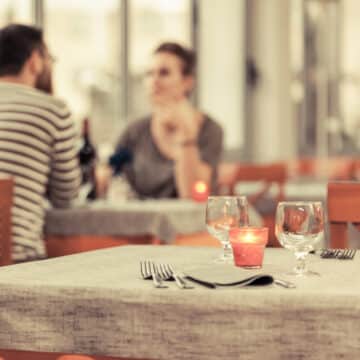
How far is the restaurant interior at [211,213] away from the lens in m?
1.57

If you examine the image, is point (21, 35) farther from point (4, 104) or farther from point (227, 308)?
point (227, 308)

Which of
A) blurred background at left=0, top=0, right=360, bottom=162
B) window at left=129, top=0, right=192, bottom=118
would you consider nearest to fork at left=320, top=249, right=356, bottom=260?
blurred background at left=0, top=0, right=360, bottom=162

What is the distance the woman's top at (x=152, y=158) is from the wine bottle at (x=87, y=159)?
244mm

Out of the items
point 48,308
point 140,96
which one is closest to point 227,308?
point 48,308

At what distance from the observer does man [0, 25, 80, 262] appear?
3299mm

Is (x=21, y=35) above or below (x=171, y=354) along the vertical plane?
above

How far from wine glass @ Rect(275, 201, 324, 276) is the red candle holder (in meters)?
0.06

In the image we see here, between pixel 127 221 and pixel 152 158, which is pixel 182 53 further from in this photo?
pixel 127 221

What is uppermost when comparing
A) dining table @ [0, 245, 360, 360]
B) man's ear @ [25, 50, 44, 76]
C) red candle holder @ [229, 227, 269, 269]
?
man's ear @ [25, 50, 44, 76]

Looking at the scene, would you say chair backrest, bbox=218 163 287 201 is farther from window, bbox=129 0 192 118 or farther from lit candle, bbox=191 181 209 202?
window, bbox=129 0 192 118

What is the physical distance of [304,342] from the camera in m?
1.54

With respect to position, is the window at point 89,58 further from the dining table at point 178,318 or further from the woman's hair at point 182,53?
the dining table at point 178,318

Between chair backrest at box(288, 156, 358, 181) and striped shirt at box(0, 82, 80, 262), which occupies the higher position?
striped shirt at box(0, 82, 80, 262)

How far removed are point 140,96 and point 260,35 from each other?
1705 millimetres
